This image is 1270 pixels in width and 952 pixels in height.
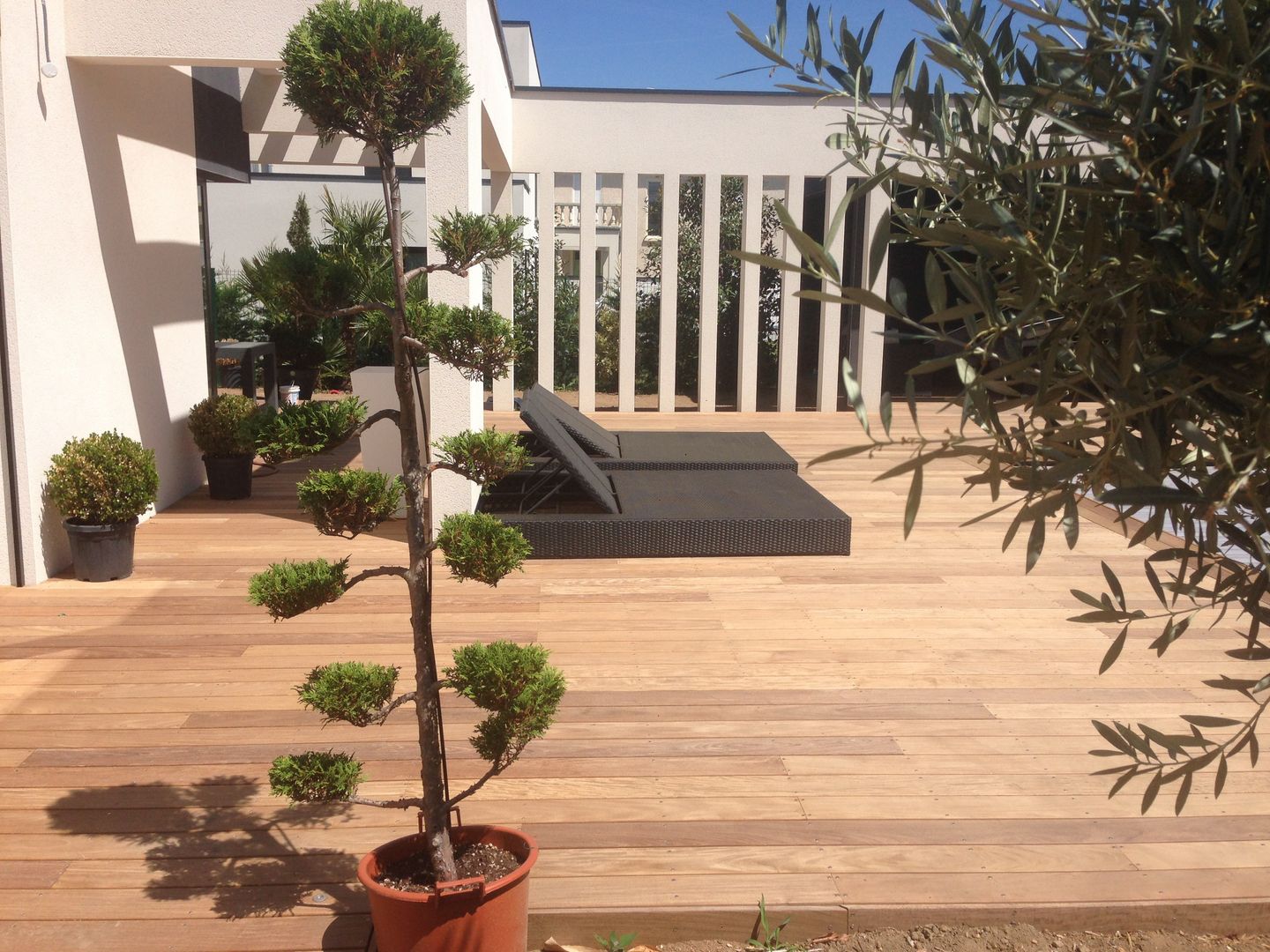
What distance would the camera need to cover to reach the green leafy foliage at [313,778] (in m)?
2.46

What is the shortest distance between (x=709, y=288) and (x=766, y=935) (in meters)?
11.0

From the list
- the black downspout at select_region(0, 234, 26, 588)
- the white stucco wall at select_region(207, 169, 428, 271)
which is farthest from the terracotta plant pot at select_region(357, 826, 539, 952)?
the white stucco wall at select_region(207, 169, 428, 271)

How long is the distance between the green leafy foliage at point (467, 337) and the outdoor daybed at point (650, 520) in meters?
3.63

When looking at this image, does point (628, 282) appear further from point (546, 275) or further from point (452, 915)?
point (452, 915)

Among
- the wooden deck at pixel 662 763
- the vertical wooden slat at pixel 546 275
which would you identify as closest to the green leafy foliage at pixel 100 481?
the wooden deck at pixel 662 763

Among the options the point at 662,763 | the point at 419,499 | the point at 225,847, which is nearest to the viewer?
the point at 419,499

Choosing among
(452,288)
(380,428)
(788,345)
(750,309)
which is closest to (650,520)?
(452,288)

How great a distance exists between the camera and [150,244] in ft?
23.8

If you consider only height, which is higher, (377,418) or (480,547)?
(377,418)

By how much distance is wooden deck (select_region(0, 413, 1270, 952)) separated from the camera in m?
2.80

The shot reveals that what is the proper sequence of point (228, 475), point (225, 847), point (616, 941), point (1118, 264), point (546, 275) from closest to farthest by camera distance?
1. point (1118, 264)
2. point (616, 941)
3. point (225, 847)
4. point (228, 475)
5. point (546, 275)

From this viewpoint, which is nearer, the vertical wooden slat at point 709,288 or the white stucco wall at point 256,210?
the vertical wooden slat at point 709,288

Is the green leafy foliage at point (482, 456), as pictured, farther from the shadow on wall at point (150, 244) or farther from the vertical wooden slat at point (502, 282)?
the vertical wooden slat at point (502, 282)

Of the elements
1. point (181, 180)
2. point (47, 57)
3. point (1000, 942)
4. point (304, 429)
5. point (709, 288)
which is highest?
point (47, 57)
